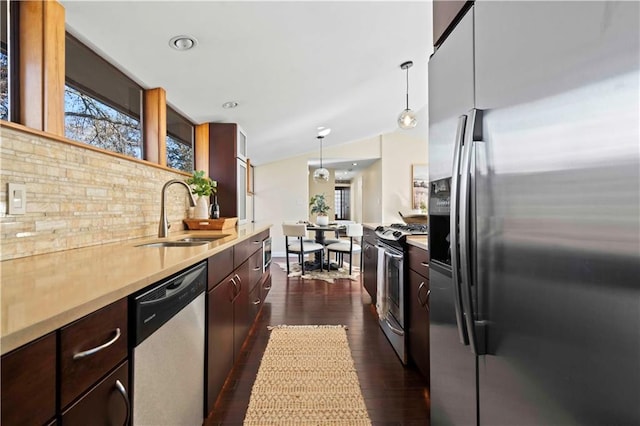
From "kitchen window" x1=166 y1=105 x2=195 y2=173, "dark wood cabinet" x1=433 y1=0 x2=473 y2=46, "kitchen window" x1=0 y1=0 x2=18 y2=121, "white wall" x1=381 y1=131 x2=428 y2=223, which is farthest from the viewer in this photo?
"white wall" x1=381 y1=131 x2=428 y2=223

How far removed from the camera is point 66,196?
134cm

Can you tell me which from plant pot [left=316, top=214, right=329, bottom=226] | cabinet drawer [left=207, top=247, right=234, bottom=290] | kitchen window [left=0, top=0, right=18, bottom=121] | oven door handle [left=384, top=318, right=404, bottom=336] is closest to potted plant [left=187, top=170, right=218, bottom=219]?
cabinet drawer [left=207, top=247, right=234, bottom=290]

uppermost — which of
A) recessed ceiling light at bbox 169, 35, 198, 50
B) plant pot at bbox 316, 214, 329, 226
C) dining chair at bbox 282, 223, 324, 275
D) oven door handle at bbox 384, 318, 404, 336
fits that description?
recessed ceiling light at bbox 169, 35, 198, 50

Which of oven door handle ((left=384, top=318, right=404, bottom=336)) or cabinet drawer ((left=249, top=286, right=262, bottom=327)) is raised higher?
cabinet drawer ((left=249, top=286, right=262, bottom=327))

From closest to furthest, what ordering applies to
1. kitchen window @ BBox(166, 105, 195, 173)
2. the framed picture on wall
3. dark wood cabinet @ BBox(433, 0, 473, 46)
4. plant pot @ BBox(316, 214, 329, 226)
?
dark wood cabinet @ BBox(433, 0, 473, 46) < kitchen window @ BBox(166, 105, 195, 173) < plant pot @ BBox(316, 214, 329, 226) < the framed picture on wall

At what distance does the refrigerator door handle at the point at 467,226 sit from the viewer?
860 mm

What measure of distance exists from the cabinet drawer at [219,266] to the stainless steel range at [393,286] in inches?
44.8

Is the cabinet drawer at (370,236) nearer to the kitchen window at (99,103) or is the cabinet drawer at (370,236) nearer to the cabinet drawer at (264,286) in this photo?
the cabinet drawer at (264,286)

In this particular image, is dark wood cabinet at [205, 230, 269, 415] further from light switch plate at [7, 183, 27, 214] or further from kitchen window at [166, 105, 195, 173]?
kitchen window at [166, 105, 195, 173]

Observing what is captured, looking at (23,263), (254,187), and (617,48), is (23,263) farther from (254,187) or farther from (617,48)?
(254,187)

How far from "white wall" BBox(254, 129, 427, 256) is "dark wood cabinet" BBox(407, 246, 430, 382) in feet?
17.0

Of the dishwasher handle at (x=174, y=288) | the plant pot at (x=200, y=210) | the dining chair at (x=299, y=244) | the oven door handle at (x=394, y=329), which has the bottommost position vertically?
the oven door handle at (x=394, y=329)

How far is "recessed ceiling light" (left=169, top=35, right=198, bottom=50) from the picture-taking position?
1.70 meters

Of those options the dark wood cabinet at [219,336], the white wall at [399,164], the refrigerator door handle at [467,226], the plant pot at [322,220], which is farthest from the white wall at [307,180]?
the refrigerator door handle at [467,226]
